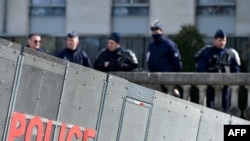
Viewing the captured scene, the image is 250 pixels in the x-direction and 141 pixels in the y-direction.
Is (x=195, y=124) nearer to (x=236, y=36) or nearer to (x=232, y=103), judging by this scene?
(x=232, y=103)

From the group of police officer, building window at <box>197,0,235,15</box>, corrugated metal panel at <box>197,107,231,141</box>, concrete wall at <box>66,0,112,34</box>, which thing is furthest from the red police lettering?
concrete wall at <box>66,0,112,34</box>

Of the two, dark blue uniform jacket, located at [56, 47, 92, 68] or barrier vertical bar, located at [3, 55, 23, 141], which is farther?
dark blue uniform jacket, located at [56, 47, 92, 68]

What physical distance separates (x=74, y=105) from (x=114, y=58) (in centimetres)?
549

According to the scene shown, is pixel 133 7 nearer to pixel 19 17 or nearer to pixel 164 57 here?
pixel 19 17

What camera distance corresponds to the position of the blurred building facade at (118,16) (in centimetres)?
4016

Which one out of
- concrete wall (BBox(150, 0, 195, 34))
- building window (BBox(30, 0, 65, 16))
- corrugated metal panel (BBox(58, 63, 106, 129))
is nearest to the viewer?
corrugated metal panel (BBox(58, 63, 106, 129))

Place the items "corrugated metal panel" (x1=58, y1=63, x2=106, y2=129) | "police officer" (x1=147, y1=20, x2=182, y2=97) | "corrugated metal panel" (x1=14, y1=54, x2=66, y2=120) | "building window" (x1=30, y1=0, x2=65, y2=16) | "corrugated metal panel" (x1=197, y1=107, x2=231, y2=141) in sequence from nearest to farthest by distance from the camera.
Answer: "corrugated metal panel" (x1=14, y1=54, x2=66, y2=120)
"corrugated metal panel" (x1=58, y1=63, x2=106, y2=129)
"corrugated metal panel" (x1=197, y1=107, x2=231, y2=141)
"police officer" (x1=147, y1=20, x2=182, y2=97)
"building window" (x1=30, y1=0, x2=65, y2=16)

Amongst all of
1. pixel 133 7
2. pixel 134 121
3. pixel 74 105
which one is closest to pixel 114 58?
pixel 134 121

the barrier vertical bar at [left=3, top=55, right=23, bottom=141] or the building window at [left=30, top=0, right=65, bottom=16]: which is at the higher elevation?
the barrier vertical bar at [left=3, top=55, right=23, bottom=141]

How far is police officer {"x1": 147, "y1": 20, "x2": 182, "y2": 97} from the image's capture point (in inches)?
882

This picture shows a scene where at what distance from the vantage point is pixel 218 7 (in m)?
40.1

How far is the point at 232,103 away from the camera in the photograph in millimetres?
22172

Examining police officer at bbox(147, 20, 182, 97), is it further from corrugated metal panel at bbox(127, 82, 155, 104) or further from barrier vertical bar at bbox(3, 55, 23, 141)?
barrier vertical bar at bbox(3, 55, 23, 141)

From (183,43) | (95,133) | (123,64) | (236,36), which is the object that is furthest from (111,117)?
(236,36)
